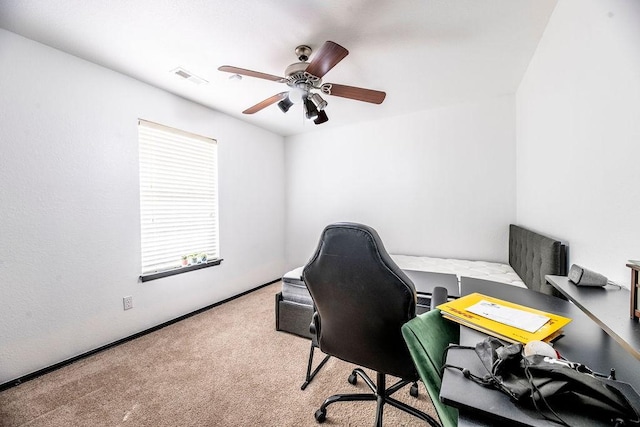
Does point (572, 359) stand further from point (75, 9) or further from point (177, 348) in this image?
point (75, 9)

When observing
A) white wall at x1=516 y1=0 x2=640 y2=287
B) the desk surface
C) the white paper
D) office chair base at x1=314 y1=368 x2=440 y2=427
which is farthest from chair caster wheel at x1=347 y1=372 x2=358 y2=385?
white wall at x1=516 y1=0 x2=640 y2=287

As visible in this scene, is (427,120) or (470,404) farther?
(427,120)

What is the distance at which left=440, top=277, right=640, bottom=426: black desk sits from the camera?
0.50 metres

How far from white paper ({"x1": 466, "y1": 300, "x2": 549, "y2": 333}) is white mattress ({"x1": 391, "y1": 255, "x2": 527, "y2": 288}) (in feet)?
4.75

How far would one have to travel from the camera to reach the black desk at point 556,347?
50 centimetres

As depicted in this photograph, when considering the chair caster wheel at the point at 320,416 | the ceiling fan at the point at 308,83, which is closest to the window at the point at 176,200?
the ceiling fan at the point at 308,83

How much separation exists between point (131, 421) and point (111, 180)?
188 centimetres

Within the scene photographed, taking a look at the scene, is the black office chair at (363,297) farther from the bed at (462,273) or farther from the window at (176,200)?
the window at (176,200)

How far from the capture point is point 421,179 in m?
3.41

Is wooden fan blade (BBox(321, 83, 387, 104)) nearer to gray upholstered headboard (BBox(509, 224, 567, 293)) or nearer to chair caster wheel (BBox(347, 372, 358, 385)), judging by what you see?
gray upholstered headboard (BBox(509, 224, 567, 293))

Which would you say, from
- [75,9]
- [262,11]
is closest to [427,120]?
[262,11]

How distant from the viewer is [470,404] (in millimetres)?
517

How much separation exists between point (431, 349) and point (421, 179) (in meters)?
2.90

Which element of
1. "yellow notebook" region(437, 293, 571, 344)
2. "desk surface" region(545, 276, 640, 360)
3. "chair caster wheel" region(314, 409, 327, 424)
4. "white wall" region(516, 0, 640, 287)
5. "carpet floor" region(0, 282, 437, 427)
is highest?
"white wall" region(516, 0, 640, 287)
